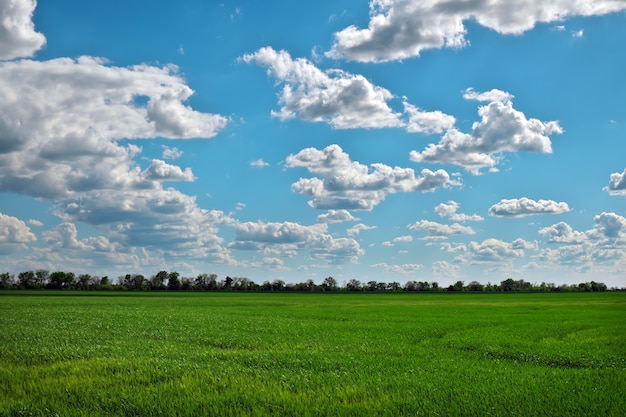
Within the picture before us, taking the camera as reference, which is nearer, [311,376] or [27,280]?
[311,376]

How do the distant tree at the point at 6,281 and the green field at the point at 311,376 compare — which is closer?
the green field at the point at 311,376

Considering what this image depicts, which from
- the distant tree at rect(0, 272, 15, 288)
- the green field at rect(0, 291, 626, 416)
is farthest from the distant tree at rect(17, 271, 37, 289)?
the green field at rect(0, 291, 626, 416)

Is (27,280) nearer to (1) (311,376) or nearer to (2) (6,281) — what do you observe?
(2) (6,281)

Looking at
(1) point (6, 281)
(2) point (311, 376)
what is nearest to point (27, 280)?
(1) point (6, 281)

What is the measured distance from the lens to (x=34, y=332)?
102 ft

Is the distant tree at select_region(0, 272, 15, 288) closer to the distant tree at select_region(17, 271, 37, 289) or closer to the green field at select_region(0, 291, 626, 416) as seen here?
the distant tree at select_region(17, 271, 37, 289)

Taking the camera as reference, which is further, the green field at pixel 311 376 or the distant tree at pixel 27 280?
the distant tree at pixel 27 280

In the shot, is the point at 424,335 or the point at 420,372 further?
the point at 424,335

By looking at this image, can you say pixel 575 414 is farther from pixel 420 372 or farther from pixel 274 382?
pixel 274 382

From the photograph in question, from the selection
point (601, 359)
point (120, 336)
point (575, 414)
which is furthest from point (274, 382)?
point (120, 336)

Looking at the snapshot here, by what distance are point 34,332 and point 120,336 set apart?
5.65 meters

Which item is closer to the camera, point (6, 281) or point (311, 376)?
point (311, 376)

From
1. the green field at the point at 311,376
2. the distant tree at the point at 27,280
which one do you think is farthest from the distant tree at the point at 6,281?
the green field at the point at 311,376

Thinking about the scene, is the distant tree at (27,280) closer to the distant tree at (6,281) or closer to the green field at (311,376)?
the distant tree at (6,281)
